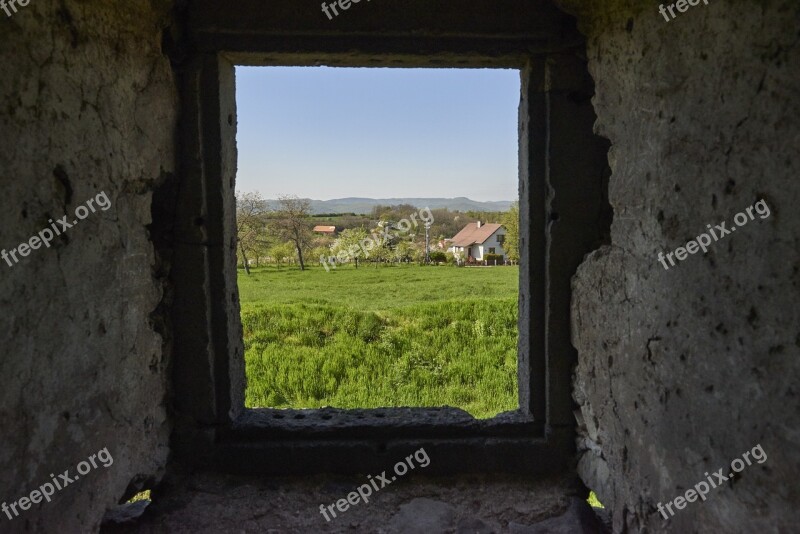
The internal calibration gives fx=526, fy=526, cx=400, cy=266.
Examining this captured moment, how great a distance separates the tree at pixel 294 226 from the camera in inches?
293

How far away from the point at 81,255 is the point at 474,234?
975 centimetres

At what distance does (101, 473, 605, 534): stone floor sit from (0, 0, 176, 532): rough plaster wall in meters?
0.21

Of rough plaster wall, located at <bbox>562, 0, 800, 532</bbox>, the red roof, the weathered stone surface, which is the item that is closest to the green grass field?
the weathered stone surface

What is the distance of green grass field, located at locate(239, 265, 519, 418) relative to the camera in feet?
15.0

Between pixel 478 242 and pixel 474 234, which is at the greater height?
pixel 474 234

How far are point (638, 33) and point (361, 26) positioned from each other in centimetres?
109

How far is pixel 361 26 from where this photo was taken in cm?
222

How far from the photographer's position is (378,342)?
5598mm

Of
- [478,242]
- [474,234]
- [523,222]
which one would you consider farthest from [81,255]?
[474,234]

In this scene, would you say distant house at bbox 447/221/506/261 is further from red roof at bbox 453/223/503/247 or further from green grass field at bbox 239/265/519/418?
Answer: green grass field at bbox 239/265/519/418

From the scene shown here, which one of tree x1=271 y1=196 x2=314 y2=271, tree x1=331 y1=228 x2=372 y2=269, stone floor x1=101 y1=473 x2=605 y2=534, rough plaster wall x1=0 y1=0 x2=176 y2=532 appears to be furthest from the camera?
tree x1=271 y1=196 x2=314 y2=271

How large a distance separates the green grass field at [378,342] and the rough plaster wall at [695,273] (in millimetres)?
2493

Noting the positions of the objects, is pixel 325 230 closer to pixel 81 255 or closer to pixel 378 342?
pixel 378 342

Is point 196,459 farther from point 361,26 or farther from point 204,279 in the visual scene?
point 361,26
